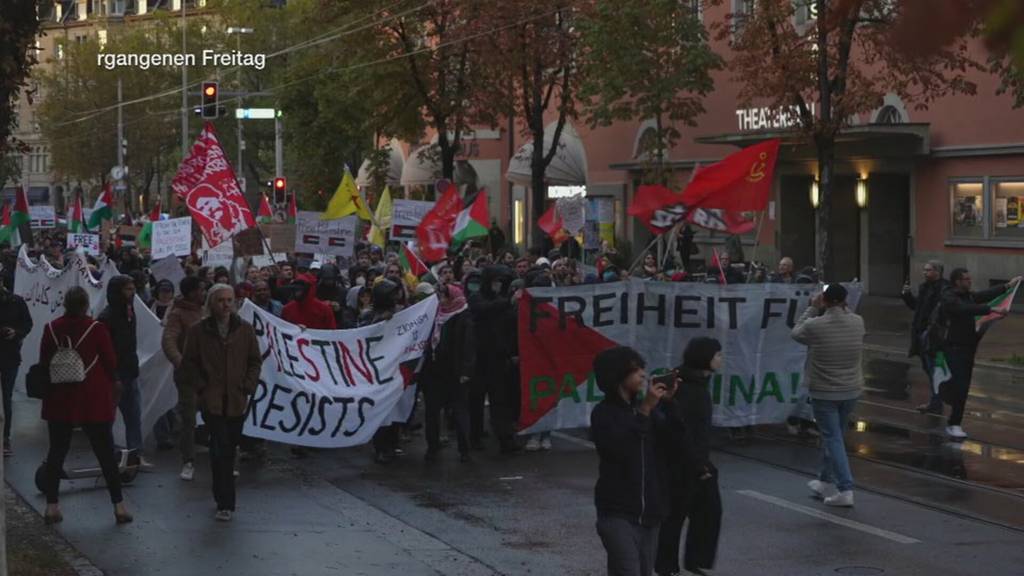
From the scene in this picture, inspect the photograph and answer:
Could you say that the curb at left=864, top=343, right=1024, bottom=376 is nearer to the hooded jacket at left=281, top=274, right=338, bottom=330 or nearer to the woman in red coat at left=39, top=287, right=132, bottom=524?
the hooded jacket at left=281, top=274, right=338, bottom=330

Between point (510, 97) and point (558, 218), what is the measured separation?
811 centimetres

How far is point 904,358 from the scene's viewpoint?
2292 cm

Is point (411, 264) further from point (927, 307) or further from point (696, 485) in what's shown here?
point (696, 485)

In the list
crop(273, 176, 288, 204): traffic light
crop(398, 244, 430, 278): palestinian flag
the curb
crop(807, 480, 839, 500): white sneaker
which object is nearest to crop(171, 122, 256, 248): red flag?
crop(398, 244, 430, 278): palestinian flag

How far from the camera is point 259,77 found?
6862 centimetres

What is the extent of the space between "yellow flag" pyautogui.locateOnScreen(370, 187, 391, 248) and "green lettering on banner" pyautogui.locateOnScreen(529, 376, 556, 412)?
44.9 ft

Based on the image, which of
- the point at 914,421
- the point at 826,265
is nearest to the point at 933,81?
the point at 826,265

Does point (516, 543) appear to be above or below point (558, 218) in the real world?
below

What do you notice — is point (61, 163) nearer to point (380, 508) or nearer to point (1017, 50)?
point (380, 508)

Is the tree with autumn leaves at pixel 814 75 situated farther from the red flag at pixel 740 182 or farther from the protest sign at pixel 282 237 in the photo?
the red flag at pixel 740 182

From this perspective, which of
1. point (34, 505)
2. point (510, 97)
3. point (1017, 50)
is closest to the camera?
point (1017, 50)

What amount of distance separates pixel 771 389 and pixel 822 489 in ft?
10.1

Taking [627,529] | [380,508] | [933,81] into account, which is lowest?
[380,508]

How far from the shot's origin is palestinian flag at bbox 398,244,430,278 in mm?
18828
